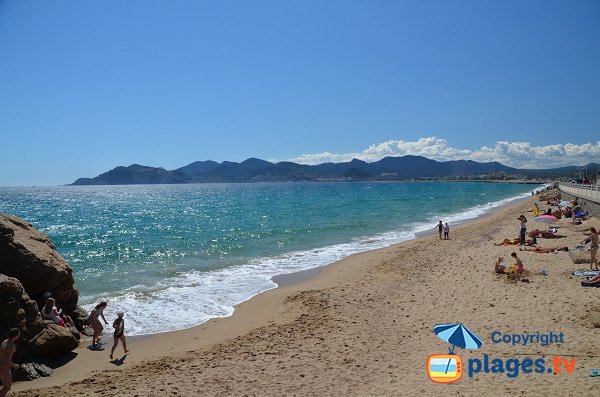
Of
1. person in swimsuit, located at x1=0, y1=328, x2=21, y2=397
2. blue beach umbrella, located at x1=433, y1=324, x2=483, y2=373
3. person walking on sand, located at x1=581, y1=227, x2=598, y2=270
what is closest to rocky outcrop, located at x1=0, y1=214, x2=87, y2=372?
person in swimsuit, located at x1=0, y1=328, x2=21, y2=397

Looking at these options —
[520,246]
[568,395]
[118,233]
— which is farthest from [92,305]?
[118,233]

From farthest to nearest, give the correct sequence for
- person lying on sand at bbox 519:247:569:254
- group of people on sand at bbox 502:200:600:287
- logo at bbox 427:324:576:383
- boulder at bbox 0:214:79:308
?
person lying on sand at bbox 519:247:569:254, group of people on sand at bbox 502:200:600:287, boulder at bbox 0:214:79:308, logo at bbox 427:324:576:383

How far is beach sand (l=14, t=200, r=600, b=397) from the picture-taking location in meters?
7.12

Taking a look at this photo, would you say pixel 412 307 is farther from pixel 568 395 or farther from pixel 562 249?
pixel 562 249

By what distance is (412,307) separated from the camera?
11.6m

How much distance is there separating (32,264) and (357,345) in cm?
917

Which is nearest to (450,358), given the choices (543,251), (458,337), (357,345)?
(458,337)

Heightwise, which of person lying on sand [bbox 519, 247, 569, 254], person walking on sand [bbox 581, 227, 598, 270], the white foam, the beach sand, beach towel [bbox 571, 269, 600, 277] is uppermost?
person walking on sand [bbox 581, 227, 598, 270]

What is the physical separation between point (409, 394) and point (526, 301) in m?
6.04

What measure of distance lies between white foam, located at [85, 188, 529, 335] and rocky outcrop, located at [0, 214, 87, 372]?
194 cm

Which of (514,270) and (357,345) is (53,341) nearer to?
(357,345)

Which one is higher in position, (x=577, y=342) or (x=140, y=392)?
(x=577, y=342)

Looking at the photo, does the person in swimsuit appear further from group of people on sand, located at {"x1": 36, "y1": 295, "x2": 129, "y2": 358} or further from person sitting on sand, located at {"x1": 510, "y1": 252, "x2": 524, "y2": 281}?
person sitting on sand, located at {"x1": 510, "y1": 252, "x2": 524, "y2": 281}

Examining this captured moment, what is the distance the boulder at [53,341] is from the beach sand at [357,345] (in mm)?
402
